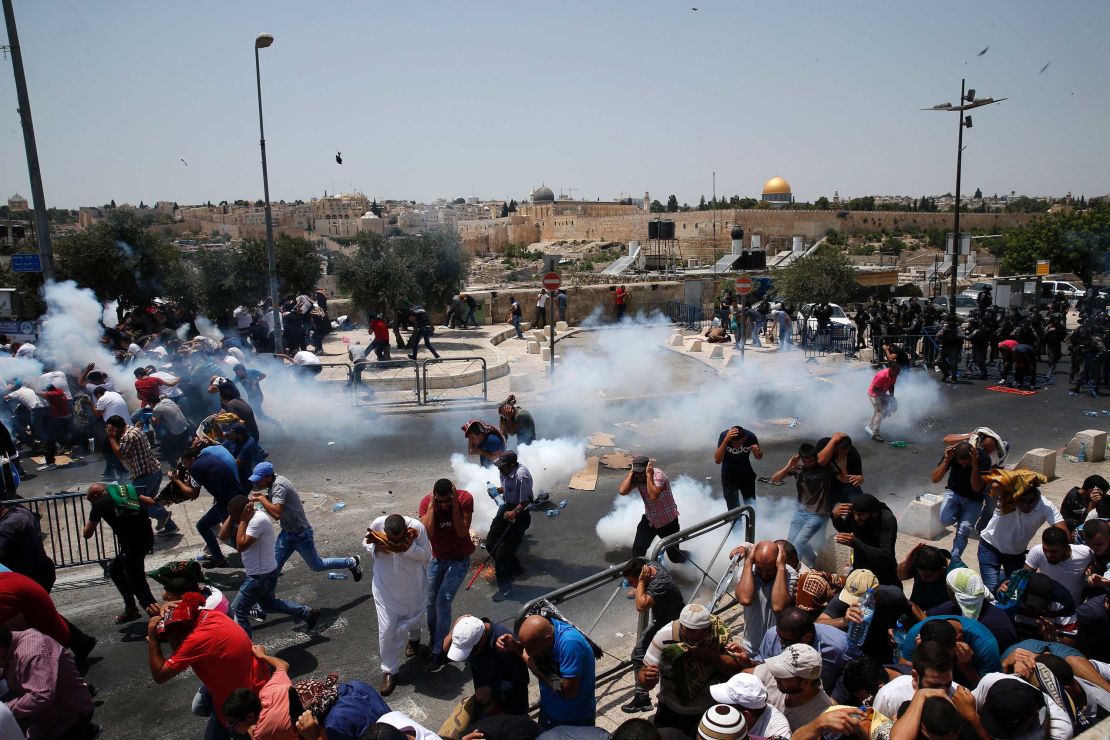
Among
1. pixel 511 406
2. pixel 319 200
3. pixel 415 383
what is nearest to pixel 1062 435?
pixel 511 406

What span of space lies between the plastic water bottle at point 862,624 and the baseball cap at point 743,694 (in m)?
1.11

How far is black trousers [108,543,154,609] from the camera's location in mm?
5887

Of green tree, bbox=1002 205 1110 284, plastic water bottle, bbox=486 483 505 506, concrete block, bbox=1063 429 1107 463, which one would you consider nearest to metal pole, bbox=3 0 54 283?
plastic water bottle, bbox=486 483 505 506

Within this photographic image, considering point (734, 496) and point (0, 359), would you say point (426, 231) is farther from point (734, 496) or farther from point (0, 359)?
point (734, 496)

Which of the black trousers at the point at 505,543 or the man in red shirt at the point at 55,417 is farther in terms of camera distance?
the man in red shirt at the point at 55,417

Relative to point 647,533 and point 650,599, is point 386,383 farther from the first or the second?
point 650,599

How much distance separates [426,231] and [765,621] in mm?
18822

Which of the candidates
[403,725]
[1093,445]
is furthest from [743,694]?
[1093,445]

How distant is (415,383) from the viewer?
14234 mm

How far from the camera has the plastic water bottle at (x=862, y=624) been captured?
405cm

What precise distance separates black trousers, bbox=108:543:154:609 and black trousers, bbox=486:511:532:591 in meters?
2.69

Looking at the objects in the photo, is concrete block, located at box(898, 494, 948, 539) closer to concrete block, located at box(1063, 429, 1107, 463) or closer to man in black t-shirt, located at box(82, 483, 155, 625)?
concrete block, located at box(1063, 429, 1107, 463)

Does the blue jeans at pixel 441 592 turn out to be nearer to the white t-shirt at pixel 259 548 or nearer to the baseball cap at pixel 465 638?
the white t-shirt at pixel 259 548

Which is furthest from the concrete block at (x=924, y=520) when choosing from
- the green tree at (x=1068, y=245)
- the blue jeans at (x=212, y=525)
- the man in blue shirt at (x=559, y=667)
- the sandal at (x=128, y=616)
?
the green tree at (x=1068, y=245)
